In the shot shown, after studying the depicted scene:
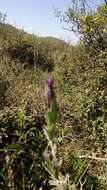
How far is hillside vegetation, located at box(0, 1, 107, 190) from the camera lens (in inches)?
116

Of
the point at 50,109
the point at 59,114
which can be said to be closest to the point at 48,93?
the point at 50,109

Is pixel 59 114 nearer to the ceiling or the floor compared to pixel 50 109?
nearer to the floor

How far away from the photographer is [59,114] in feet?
16.8

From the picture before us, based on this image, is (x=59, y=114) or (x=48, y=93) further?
(x=59, y=114)

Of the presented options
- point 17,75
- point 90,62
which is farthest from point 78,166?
point 17,75

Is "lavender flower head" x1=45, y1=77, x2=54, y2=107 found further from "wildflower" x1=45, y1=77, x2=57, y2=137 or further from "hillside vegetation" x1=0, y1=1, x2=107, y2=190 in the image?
"hillside vegetation" x1=0, y1=1, x2=107, y2=190

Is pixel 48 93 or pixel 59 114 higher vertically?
pixel 48 93

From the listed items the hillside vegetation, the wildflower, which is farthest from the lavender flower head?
the hillside vegetation

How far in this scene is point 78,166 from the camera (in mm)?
3146

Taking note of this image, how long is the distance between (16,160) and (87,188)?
2.01 ft

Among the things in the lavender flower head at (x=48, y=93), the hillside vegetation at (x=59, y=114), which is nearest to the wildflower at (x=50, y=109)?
the lavender flower head at (x=48, y=93)

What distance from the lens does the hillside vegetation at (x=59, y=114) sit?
294 centimetres

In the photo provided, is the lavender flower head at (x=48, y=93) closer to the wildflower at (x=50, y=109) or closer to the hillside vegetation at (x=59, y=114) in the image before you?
the wildflower at (x=50, y=109)

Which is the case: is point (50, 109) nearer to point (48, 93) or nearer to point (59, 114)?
point (48, 93)
